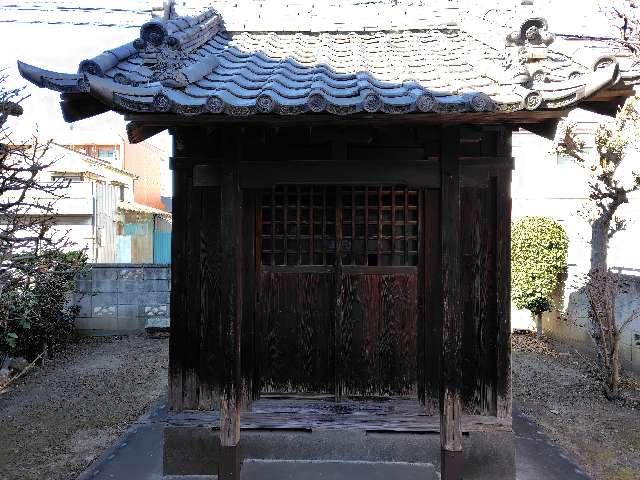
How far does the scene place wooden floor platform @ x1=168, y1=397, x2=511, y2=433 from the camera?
488 centimetres

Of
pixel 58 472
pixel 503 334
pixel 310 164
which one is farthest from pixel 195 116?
pixel 58 472

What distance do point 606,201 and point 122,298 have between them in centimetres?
1133

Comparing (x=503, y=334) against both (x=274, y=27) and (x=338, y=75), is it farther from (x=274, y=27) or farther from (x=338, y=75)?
(x=274, y=27)

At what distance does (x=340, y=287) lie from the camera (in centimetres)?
520

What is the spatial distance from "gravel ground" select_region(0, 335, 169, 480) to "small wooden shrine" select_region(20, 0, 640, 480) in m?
1.94

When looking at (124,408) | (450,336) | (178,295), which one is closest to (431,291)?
(450,336)

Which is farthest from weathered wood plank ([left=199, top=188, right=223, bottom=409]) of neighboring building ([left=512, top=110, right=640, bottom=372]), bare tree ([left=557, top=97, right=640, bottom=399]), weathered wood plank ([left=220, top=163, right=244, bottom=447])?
neighboring building ([left=512, top=110, right=640, bottom=372])

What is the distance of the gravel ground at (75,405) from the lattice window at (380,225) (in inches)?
153

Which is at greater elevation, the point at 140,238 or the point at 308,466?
the point at 140,238

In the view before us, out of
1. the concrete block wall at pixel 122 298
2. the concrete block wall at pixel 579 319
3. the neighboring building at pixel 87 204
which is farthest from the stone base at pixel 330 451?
the neighboring building at pixel 87 204

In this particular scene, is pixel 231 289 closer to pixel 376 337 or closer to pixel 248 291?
pixel 248 291

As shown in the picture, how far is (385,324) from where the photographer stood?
17.2 ft

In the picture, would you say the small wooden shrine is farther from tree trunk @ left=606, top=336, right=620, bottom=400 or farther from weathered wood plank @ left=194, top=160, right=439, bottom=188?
tree trunk @ left=606, top=336, right=620, bottom=400

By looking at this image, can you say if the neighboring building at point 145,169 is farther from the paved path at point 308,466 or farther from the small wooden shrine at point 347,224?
the small wooden shrine at point 347,224
